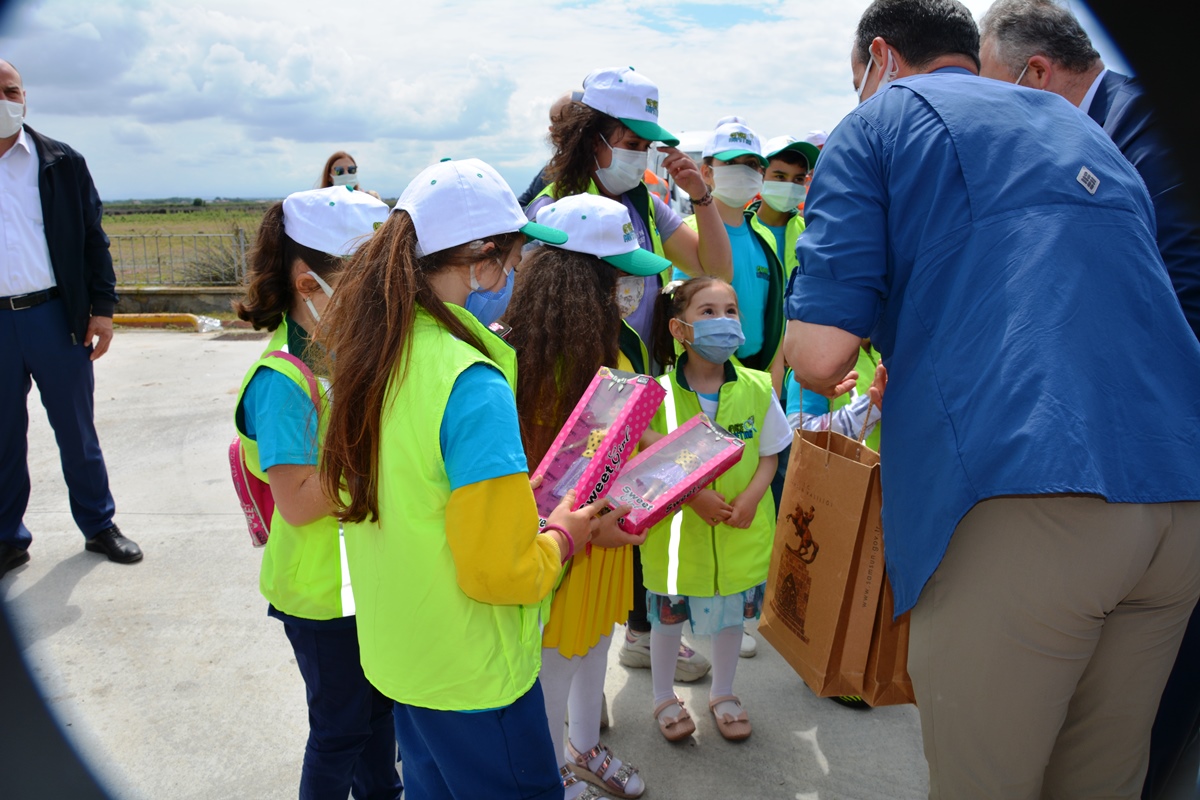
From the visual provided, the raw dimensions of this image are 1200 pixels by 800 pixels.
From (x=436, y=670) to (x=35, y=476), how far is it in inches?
203

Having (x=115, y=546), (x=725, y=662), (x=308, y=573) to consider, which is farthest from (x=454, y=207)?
(x=115, y=546)

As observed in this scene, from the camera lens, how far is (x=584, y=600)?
2.41 meters

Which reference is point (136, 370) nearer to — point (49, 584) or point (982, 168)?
point (49, 584)

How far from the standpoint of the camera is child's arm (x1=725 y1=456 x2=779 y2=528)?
2.85m

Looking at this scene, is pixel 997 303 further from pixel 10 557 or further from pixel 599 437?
pixel 10 557

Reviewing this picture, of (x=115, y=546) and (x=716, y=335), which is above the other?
(x=716, y=335)

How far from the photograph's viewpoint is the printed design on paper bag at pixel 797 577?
2.11 meters

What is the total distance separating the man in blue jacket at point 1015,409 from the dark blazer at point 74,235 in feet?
12.8

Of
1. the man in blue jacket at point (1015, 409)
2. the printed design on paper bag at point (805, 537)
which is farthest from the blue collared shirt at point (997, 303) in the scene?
the printed design on paper bag at point (805, 537)

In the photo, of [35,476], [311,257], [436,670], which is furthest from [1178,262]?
[35,476]

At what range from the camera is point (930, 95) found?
1.75 meters

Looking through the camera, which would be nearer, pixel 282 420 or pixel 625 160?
pixel 282 420

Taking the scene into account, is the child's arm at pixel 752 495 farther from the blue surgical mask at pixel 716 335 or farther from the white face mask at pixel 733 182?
the white face mask at pixel 733 182

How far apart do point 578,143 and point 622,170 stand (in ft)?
0.68
